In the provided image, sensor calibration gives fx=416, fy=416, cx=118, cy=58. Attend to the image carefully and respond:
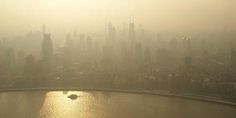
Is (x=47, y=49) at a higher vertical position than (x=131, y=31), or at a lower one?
lower

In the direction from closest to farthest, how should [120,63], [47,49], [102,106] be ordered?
[102,106]
[120,63]
[47,49]

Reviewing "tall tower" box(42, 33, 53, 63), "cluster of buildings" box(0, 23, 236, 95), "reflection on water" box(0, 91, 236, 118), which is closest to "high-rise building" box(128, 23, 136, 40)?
"cluster of buildings" box(0, 23, 236, 95)

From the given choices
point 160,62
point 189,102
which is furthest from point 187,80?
point 160,62

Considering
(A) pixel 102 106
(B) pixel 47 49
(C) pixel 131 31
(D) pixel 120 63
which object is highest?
(C) pixel 131 31

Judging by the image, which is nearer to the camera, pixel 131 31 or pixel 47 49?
pixel 47 49

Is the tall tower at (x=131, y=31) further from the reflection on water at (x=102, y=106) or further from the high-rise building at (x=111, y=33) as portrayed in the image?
the reflection on water at (x=102, y=106)

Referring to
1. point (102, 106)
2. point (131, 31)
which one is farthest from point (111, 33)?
point (102, 106)

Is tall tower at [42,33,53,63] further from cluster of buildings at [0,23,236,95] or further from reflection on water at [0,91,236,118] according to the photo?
reflection on water at [0,91,236,118]

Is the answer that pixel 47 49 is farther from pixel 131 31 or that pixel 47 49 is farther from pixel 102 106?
pixel 102 106
